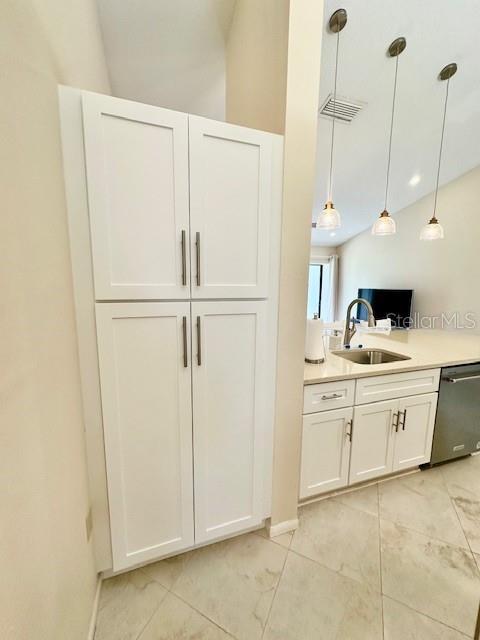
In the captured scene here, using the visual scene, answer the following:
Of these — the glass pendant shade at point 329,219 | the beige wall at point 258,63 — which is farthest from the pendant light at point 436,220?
the beige wall at point 258,63

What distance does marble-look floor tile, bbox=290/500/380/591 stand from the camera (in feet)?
4.45

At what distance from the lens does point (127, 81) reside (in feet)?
6.77

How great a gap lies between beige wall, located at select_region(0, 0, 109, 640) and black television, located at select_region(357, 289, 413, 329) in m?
4.86

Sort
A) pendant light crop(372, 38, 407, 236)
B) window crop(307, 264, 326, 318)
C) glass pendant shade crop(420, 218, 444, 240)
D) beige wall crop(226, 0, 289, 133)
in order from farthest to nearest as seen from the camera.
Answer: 1. window crop(307, 264, 326, 318)
2. glass pendant shade crop(420, 218, 444, 240)
3. pendant light crop(372, 38, 407, 236)
4. beige wall crop(226, 0, 289, 133)

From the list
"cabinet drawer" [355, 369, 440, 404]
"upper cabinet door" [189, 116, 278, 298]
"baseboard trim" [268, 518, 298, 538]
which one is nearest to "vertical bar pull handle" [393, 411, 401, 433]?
"cabinet drawer" [355, 369, 440, 404]

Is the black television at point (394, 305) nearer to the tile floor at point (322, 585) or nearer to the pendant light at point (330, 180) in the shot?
the pendant light at point (330, 180)

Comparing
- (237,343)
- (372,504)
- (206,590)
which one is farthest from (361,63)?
(206,590)

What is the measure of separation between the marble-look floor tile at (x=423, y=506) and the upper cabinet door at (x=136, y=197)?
1.96m

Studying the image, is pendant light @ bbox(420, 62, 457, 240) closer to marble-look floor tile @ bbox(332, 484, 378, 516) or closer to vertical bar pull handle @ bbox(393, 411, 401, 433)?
vertical bar pull handle @ bbox(393, 411, 401, 433)

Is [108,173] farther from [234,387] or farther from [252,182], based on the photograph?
[234,387]

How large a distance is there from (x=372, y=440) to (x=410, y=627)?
84 centimetres

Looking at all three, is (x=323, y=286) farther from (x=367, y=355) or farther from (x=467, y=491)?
(x=467, y=491)

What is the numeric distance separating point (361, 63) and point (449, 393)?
8.61 ft

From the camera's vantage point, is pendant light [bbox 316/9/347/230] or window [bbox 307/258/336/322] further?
window [bbox 307/258/336/322]
